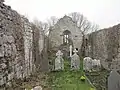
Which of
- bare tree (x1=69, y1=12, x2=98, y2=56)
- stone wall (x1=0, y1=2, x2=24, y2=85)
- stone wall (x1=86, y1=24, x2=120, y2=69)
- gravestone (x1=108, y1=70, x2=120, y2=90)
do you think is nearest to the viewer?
gravestone (x1=108, y1=70, x2=120, y2=90)

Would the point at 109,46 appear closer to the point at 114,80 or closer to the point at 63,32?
the point at 63,32

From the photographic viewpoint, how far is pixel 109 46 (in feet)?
43.8

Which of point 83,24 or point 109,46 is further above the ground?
point 83,24

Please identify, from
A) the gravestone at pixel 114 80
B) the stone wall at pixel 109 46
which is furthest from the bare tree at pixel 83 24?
the gravestone at pixel 114 80

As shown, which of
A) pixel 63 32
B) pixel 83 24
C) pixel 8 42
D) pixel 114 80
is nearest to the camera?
pixel 114 80

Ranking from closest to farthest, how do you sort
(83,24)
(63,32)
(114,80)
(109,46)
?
(114,80), (109,46), (63,32), (83,24)

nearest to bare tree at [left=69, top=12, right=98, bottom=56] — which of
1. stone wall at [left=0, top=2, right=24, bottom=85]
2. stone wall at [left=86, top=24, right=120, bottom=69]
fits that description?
stone wall at [left=86, top=24, right=120, bottom=69]

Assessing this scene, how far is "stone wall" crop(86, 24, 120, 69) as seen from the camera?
1185 cm

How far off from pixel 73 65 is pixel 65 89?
223 inches

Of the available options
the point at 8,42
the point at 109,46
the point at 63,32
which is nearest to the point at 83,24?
→ the point at 63,32

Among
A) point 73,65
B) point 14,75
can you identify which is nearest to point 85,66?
point 73,65

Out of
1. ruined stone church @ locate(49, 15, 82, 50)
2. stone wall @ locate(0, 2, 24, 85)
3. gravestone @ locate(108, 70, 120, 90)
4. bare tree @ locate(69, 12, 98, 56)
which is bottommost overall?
→ gravestone @ locate(108, 70, 120, 90)

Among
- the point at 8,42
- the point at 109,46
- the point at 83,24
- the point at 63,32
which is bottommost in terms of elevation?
the point at 8,42

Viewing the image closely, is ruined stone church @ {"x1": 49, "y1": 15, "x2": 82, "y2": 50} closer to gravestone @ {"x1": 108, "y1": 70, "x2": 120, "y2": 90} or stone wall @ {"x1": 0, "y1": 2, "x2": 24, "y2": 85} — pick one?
stone wall @ {"x1": 0, "y1": 2, "x2": 24, "y2": 85}
